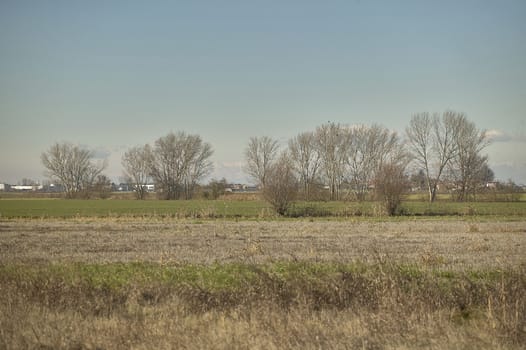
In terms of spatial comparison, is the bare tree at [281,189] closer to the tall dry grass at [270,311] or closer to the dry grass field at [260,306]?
the dry grass field at [260,306]

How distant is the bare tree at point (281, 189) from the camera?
4803cm

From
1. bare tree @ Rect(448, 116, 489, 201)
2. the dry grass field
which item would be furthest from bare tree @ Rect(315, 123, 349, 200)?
the dry grass field

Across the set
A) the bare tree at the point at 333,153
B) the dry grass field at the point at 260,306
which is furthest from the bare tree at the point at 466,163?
the dry grass field at the point at 260,306

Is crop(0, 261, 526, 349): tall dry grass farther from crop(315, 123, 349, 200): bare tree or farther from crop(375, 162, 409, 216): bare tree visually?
crop(315, 123, 349, 200): bare tree

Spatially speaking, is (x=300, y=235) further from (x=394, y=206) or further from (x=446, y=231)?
(x=394, y=206)

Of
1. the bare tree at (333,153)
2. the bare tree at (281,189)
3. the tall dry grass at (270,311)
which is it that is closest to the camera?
the tall dry grass at (270,311)

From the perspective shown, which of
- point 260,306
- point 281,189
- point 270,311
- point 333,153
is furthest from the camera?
point 333,153

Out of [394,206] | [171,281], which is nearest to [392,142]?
[394,206]

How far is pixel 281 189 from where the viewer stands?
157 feet

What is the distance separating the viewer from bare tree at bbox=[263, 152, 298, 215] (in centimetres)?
Answer: 4803

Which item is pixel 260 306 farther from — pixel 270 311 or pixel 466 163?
pixel 466 163

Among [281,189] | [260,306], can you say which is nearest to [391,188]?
[281,189]

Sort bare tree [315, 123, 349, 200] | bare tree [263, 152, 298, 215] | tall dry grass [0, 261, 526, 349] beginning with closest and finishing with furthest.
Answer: tall dry grass [0, 261, 526, 349], bare tree [263, 152, 298, 215], bare tree [315, 123, 349, 200]

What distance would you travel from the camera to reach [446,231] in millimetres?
29688
